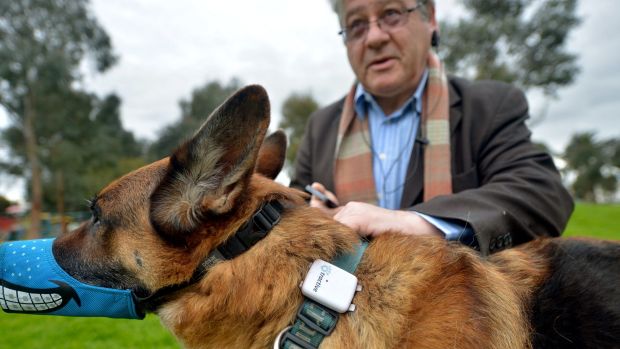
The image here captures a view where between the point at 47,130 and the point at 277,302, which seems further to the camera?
the point at 47,130

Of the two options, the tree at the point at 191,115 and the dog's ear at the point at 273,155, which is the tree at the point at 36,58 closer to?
the tree at the point at 191,115

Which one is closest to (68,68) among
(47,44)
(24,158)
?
(47,44)

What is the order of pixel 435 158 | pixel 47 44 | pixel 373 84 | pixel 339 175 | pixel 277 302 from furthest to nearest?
1. pixel 47 44
2. pixel 339 175
3. pixel 373 84
4. pixel 435 158
5. pixel 277 302

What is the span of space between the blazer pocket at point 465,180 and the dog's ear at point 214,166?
2080 millimetres

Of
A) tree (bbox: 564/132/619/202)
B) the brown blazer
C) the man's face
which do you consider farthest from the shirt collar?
tree (bbox: 564/132/619/202)

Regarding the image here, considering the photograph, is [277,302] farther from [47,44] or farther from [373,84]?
[47,44]

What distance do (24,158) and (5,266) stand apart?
103 ft

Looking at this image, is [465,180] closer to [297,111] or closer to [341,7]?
[341,7]

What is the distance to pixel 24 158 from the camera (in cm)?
2795

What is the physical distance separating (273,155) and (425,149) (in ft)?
4.42

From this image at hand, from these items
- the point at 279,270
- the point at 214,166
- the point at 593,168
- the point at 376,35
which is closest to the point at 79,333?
the point at 214,166

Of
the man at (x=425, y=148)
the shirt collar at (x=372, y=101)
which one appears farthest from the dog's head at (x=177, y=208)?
the shirt collar at (x=372, y=101)

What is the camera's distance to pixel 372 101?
4039mm

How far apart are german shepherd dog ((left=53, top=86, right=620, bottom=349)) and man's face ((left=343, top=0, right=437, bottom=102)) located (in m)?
1.79
